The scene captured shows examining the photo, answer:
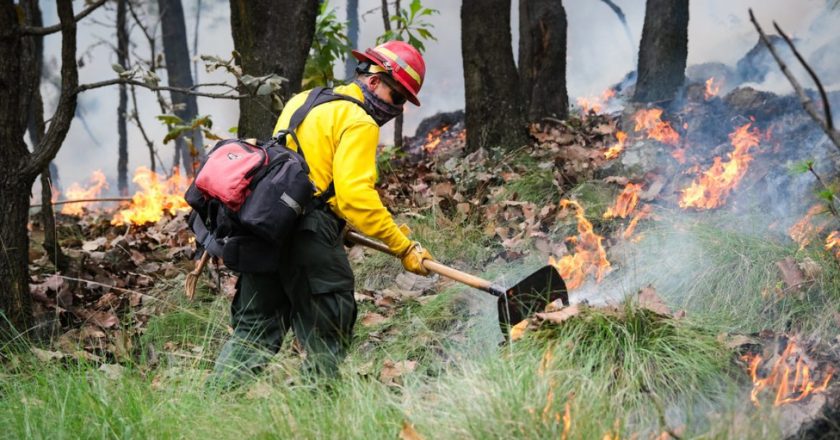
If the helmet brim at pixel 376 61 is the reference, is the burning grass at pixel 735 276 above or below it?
below

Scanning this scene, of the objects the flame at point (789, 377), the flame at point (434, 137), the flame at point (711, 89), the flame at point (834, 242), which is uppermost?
the flame at point (711, 89)

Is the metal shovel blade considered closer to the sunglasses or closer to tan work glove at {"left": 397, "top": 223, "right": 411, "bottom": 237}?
tan work glove at {"left": 397, "top": 223, "right": 411, "bottom": 237}

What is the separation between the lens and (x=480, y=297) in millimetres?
4812

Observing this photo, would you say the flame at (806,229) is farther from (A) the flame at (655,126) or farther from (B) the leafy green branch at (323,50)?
(B) the leafy green branch at (323,50)

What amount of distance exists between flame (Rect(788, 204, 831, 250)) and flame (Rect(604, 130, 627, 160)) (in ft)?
6.96

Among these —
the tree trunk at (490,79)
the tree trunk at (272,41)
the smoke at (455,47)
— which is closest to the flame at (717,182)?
the smoke at (455,47)

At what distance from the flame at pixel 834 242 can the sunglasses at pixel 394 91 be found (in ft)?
8.07

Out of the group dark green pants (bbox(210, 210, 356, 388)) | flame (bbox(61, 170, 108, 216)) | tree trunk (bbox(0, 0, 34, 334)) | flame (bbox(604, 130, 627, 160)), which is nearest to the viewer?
dark green pants (bbox(210, 210, 356, 388))

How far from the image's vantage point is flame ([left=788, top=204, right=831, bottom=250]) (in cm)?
463

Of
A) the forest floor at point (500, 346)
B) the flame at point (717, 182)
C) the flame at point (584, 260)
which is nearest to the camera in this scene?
the forest floor at point (500, 346)

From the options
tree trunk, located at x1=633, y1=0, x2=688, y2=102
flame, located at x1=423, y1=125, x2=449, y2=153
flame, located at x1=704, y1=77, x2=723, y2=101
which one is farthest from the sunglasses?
flame, located at x1=423, y1=125, x2=449, y2=153

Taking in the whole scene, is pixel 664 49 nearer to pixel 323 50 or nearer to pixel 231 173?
pixel 323 50

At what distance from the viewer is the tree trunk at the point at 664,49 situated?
8703 mm

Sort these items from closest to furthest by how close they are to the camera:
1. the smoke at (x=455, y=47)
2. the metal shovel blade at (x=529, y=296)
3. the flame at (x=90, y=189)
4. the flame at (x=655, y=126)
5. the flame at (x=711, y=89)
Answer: the metal shovel blade at (x=529, y=296) → the flame at (x=655, y=126) → the flame at (x=711, y=89) → the smoke at (x=455, y=47) → the flame at (x=90, y=189)
